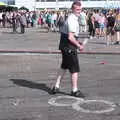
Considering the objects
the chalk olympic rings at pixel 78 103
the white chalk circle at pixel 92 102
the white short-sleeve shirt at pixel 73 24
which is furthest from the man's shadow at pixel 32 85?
the white short-sleeve shirt at pixel 73 24

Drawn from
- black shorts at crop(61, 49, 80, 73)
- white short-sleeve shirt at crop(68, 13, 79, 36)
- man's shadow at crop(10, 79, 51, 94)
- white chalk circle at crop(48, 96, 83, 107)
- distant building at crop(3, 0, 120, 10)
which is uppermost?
white short-sleeve shirt at crop(68, 13, 79, 36)

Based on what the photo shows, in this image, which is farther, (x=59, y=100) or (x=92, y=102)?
(x=59, y=100)

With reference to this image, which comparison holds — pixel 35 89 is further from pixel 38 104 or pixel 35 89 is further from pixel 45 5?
pixel 45 5

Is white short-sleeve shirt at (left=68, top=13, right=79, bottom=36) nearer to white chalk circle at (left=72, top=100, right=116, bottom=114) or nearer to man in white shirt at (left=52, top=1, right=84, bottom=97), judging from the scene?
man in white shirt at (left=52, top=1, right=84, bottom=97)

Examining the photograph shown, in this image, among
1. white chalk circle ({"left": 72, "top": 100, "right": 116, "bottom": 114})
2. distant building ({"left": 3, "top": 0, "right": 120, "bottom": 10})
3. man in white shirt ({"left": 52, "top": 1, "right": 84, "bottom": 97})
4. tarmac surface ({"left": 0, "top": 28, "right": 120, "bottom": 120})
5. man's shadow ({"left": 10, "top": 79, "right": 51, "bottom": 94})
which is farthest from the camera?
distant building ({"left": 3, "top": 0, "right": 120, "bottom": 10})

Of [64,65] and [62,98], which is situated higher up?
[64,65]

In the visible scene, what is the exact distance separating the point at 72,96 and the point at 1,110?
1623mm

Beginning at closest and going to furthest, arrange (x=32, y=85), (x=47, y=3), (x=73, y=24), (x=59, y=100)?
(x=59, y=100) < (x=73, y=24) < (x=32, y=85) < (x=47, y=3)

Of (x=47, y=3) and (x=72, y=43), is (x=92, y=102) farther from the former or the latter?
(x=47, y=3)

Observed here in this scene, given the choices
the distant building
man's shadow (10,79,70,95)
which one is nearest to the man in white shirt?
man's shadow (10,79,70,95)

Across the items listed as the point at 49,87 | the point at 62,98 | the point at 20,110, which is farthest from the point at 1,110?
the point at 49,87

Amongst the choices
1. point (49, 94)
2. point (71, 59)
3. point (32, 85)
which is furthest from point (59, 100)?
point (32, 85)

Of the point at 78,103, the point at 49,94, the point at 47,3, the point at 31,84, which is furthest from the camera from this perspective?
the point at 47,3

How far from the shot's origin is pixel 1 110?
7.61m
